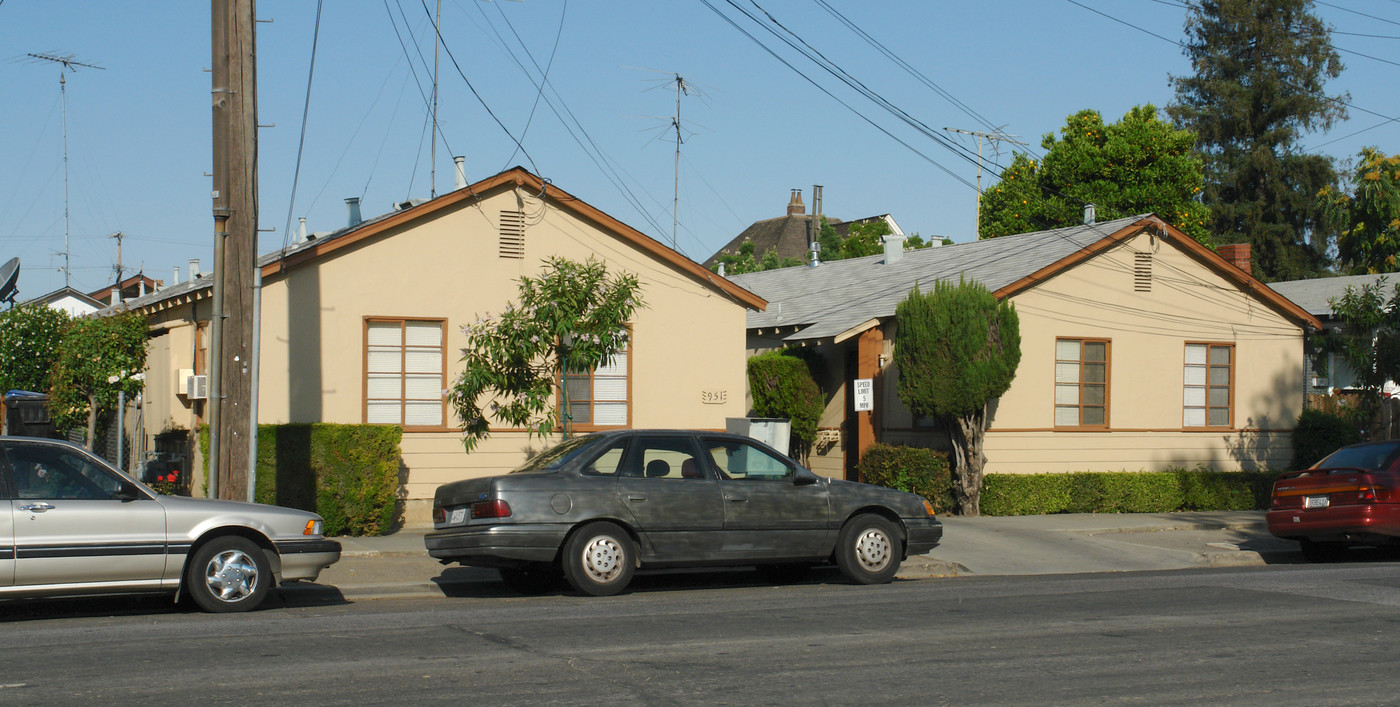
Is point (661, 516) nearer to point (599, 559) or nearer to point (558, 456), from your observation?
point (599, 559)

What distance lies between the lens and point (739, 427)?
1772cm

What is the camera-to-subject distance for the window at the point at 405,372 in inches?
655

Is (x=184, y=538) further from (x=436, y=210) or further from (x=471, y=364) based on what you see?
(x=436, y=210)

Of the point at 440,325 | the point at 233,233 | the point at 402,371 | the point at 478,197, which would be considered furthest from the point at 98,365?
the point at 233,233

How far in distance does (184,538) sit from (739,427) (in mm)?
9163

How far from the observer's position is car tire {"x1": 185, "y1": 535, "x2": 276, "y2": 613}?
9938mm

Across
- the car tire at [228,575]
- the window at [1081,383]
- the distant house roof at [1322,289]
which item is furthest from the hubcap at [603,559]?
the distant house roof at [1322,289]

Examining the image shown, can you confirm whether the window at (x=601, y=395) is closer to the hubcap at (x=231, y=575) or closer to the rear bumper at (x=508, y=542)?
the rear bumper at (x=508, y=542)

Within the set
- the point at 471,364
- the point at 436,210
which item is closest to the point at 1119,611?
the point at 471,364

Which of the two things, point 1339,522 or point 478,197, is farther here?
point 478,197

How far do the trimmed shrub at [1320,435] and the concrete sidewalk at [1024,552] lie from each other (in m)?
2.68

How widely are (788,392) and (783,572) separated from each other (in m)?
8.65

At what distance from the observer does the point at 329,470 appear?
14977 mm

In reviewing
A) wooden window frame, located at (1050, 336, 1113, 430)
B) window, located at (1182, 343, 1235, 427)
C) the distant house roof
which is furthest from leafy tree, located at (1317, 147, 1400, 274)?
wooden window frame, located at (1050, 336, 1113, 430)
